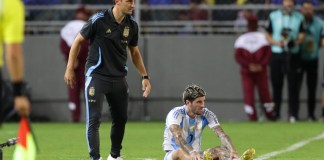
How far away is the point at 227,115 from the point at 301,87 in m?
1.70

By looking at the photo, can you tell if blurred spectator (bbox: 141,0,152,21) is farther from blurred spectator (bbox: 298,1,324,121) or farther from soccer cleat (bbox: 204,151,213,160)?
soccer cleat (bbox: 204,151,213,160)

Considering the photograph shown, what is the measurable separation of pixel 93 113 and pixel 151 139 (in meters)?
4.91

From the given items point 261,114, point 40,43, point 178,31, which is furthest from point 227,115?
point 40,43

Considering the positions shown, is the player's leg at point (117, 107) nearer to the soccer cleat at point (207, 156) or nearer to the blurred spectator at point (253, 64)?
the soccer cleat at point (207, 156)

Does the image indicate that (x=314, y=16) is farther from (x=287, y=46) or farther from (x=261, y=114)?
(x=261, y=114)

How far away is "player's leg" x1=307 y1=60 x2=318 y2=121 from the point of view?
21.1 meters

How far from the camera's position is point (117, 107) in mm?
12141

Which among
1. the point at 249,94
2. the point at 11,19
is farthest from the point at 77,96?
the point at 11,19

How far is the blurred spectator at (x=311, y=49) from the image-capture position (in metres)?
20.8

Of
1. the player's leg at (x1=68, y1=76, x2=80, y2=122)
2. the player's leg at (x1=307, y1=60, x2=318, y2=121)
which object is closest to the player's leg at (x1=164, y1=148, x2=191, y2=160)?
the player's leg at (x1=68, y1=76, x2=80, y2=122)

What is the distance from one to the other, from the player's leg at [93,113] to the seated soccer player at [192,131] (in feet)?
3.14

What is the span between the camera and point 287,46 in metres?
20.7

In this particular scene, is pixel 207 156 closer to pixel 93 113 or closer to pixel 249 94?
pixel 93 113

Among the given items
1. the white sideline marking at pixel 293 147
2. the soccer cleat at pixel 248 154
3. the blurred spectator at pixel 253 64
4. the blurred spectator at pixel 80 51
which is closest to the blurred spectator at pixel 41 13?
the blurred spectator at pixel 80 51
